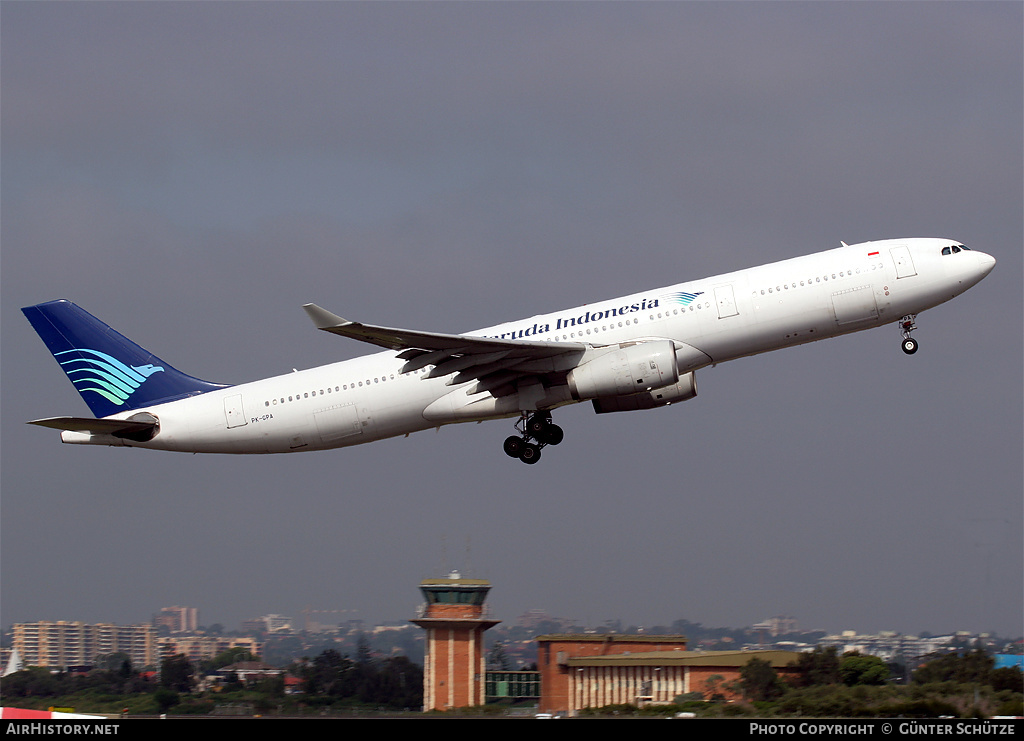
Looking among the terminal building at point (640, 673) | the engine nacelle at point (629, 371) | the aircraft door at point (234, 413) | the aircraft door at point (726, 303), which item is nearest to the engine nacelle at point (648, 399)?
the engine nacelle at point (629, 371)

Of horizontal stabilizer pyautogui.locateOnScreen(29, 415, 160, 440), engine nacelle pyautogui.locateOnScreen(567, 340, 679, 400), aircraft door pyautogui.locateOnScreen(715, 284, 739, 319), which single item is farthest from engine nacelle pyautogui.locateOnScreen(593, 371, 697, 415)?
horizontal stabilizer pyautogui.locateOnScreen(29, 415, 160, 440)

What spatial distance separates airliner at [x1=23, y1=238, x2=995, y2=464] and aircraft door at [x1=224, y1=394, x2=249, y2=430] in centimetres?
4

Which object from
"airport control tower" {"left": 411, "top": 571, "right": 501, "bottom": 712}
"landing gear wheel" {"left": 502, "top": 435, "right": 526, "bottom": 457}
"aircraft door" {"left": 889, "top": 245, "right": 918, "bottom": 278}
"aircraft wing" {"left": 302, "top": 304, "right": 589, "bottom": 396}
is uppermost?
"aircraft door" {"left": 889, "top": 245, "right": 918, "bottom": 278}

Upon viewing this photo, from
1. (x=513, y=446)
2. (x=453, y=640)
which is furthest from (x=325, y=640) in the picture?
(x=513, y=446)

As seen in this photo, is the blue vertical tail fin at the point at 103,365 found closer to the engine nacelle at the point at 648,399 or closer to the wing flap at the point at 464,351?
the wing flap at the point at 464,351

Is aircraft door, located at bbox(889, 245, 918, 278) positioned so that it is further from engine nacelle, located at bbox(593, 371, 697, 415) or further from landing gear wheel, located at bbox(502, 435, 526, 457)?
landing gear wheel, located at bbox(502, 435, 526, 457)

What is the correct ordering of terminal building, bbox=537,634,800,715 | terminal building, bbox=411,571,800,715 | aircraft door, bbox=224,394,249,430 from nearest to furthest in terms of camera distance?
1. aircraft door, bbox=224,394,249,430
2. terminal building, bbox=537,634,800,715
3. terminal building, bbox=411,571,800,715

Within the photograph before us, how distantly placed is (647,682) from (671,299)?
1427cm

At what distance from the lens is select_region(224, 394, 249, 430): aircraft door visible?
3189 centimetres

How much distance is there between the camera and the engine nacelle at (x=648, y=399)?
→ 31.2m

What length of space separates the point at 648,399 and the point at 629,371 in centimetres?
301

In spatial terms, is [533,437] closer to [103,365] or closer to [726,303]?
[726,303]

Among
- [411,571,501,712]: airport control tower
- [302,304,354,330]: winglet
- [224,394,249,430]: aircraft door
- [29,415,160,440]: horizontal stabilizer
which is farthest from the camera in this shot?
[411,571,501,712]: airport control tower

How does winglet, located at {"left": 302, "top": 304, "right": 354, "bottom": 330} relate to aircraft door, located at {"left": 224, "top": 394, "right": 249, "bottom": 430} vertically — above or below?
above
